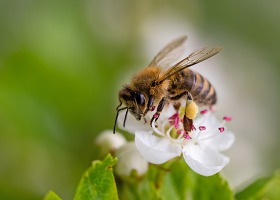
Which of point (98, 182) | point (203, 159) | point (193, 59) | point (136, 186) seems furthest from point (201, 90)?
point (98, 182)

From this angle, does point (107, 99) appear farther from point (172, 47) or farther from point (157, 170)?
point (157, 170)

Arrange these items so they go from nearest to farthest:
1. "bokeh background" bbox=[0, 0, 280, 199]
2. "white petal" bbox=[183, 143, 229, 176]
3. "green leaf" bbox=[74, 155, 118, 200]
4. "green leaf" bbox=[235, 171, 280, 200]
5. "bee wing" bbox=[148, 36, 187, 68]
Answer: "green leaf" bbox=[74, 155, 118, 200] < "white petal" bbox=[183, 143, 229, 176] < "green leaf" bbox=[235, 171, 280, 200] < "bee wing" bbox=[148, 36, 187, 68] < "bokeh background" bbox=[0, 0, 280, 199]

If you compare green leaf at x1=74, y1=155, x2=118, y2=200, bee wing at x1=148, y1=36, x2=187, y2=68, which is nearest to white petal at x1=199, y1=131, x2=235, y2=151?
bee wing at x1=148, y1=36, x2=187, y2=68

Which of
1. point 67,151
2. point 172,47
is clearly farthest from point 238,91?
point 172,47

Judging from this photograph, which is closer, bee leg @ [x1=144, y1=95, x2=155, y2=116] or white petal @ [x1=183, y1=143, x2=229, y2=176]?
white petal @ [x1=183, y1=143, x2=229, y2=176]

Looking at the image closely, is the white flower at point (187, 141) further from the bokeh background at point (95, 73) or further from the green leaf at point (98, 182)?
the bokeh background at point (95, 73)

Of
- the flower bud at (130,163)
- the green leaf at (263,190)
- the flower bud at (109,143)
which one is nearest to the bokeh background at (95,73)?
the flower bud at (109,143)

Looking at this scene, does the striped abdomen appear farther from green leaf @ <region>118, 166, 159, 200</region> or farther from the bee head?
green leaf @ <region>118, 166, 159, 200</region>
